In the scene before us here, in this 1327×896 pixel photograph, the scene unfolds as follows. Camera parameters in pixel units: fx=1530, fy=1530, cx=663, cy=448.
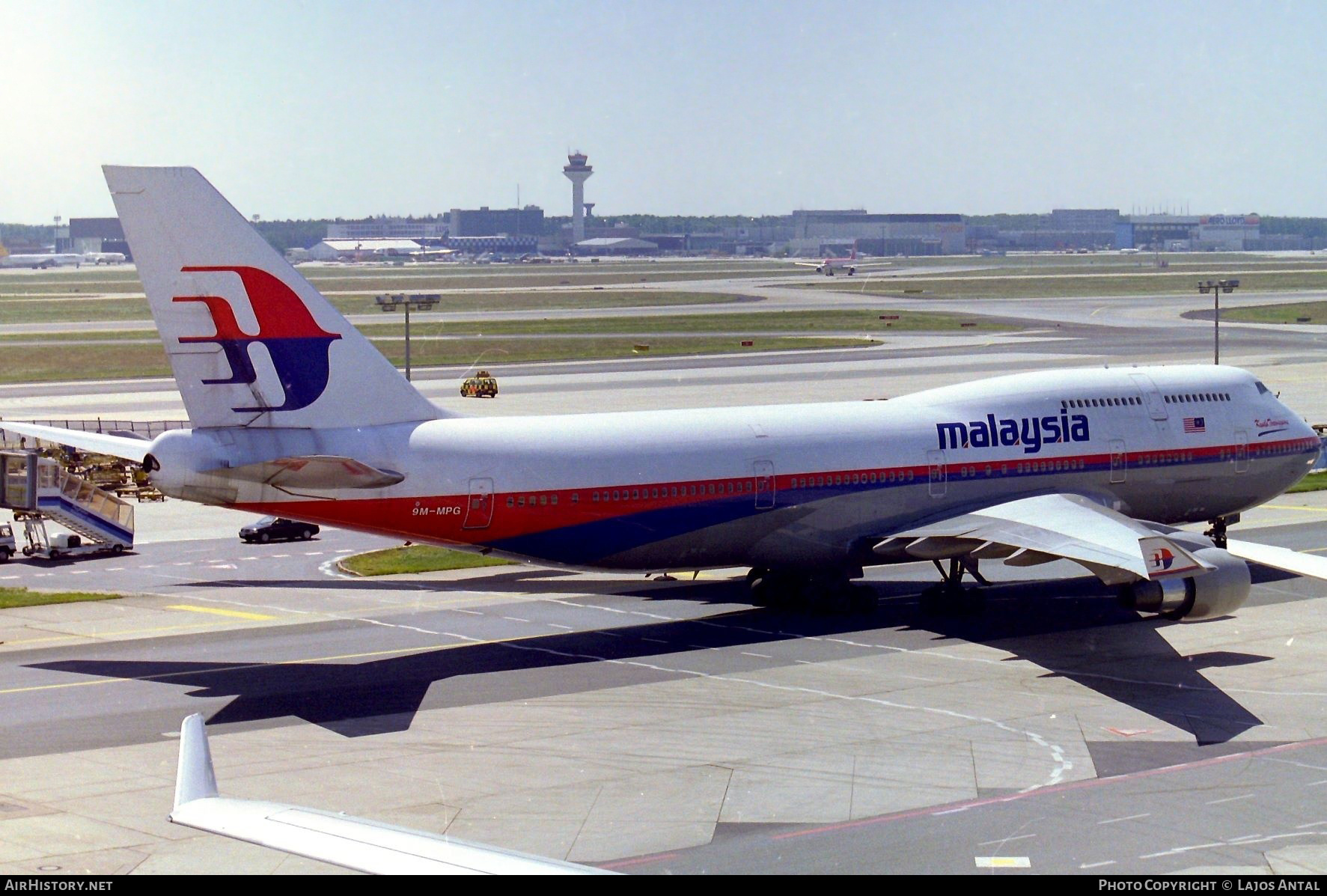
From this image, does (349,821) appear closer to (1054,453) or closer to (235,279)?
(235,279)

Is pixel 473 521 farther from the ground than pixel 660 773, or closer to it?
farther from the ground

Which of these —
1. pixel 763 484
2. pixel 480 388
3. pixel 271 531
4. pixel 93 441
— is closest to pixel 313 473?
pixel 93 441

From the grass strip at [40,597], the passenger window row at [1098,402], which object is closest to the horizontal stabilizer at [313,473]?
the grass strip at [40,597]

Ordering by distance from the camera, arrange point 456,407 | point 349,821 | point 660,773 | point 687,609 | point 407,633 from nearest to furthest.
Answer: point 349,821 → point 660,773 → point 407,633 → point 687,609 → point 456,407

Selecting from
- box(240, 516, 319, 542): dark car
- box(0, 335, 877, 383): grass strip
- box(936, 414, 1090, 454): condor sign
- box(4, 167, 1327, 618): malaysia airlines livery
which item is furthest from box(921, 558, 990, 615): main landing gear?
box(0, 335, 877, 383): grass strip

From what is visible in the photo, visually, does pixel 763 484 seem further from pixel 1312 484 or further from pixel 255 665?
pixel 1312 484

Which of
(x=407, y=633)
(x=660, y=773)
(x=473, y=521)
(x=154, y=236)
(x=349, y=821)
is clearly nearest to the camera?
(x=349, y=821)

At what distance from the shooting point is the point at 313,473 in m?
32.3

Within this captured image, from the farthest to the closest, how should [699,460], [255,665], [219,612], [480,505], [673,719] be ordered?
[219,612] < [699,460] < [480,505] < [255,665] < [673,719]

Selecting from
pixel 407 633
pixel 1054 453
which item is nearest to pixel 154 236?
pixel 407 633

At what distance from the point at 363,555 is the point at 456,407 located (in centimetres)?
3481

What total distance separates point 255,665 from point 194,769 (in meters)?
18.5
